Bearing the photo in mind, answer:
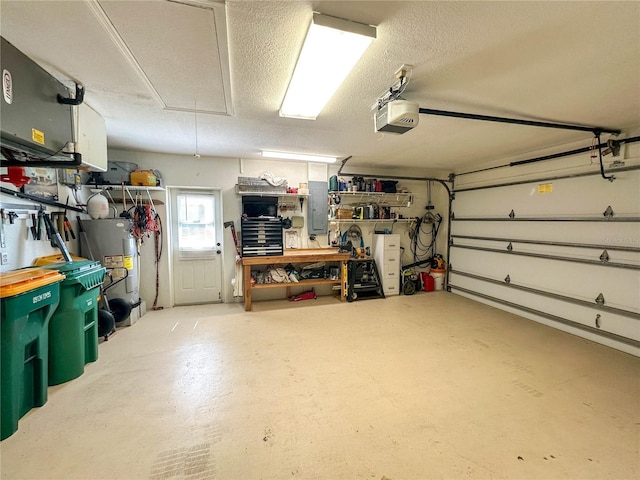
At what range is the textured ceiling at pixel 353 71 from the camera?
1295 mm

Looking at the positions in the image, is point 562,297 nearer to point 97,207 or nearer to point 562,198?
point 562,198

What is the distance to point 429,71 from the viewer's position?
182 centimetres

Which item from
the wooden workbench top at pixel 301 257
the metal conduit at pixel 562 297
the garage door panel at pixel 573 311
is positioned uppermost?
the wooden workbench top at pixel 301 257

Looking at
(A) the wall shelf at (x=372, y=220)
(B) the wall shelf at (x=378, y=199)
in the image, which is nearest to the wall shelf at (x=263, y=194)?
(A) the wall shelf at (x=372, y=220)

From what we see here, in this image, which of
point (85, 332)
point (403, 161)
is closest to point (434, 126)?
point (403, 161)

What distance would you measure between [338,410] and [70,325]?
2492 millimetres

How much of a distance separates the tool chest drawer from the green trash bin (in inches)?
90.5

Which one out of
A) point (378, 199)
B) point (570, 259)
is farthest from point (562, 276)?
point (378, 199)

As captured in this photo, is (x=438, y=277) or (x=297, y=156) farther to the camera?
(x=438, y=277)

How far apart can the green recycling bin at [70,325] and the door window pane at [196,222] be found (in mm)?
1964

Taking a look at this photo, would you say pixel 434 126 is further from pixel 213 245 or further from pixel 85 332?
pixel 85 332

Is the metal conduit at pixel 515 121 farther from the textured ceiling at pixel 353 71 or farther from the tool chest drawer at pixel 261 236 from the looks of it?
the tool chest drawer at pixel 261 236

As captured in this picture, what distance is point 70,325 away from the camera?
2275 millimetres

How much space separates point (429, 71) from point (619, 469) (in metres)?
2.80
